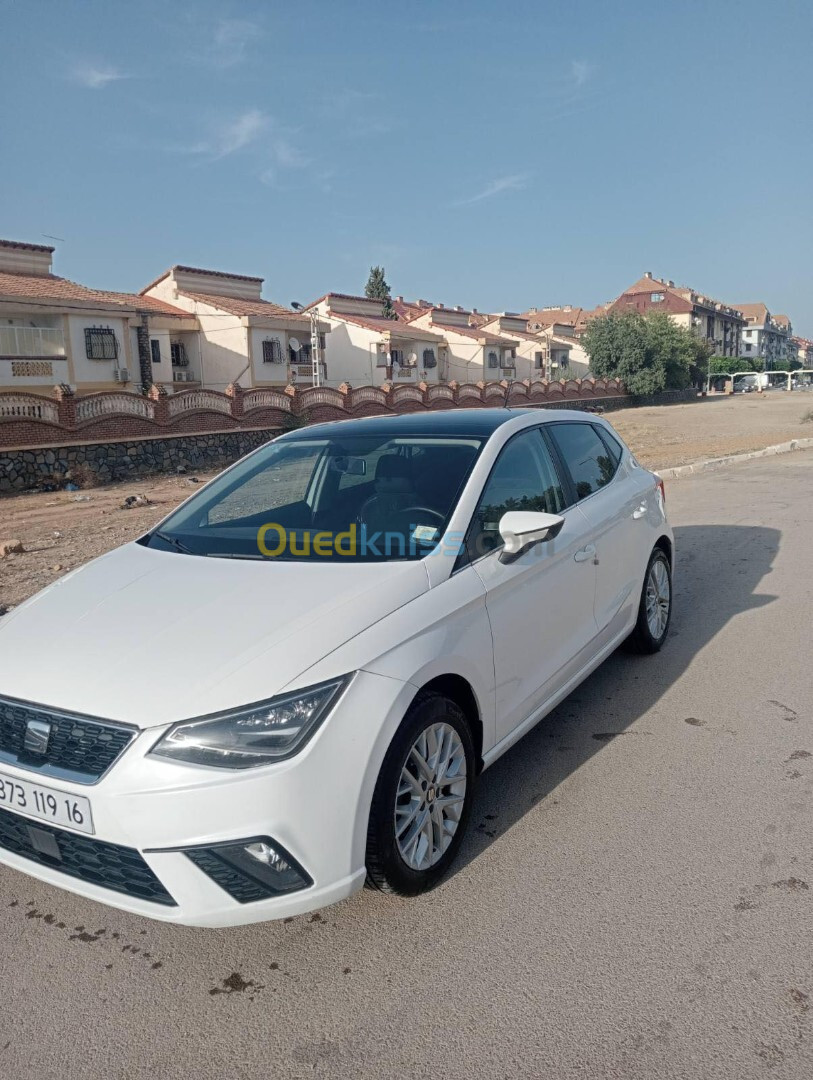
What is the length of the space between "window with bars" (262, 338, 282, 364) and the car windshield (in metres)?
35.6

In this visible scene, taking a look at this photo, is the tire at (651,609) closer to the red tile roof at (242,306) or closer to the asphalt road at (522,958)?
the asphalt road at (522,958)

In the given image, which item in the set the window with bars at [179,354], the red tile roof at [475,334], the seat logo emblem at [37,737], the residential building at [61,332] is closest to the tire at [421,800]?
the seat logo emblem at [37,737]

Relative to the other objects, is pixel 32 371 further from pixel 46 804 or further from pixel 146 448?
pixel 46 804

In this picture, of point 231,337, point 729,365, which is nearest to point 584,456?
point 231,337

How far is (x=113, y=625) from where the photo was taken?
281 centimetres

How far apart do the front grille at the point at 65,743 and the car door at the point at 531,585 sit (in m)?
1.42

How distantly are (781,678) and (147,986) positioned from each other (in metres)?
3.80


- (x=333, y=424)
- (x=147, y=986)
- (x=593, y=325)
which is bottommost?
(x=147, y=986)

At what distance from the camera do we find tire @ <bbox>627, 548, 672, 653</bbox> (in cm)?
498

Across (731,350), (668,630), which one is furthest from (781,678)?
(731,350)

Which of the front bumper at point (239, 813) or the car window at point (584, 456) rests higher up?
the car window at point (584, 456)

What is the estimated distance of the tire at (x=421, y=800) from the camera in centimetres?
255

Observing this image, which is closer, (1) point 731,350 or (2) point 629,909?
(2) point 629,909

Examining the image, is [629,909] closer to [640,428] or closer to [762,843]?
[762,843]
